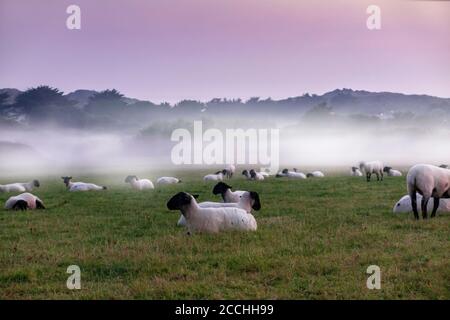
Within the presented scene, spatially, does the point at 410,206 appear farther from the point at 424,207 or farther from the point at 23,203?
the point at 23,203

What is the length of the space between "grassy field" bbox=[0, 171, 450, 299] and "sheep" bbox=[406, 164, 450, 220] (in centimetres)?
55

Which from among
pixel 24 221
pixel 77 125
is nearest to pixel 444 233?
pixel 24 221

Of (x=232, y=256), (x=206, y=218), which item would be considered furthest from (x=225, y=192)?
(x=232, y=256)

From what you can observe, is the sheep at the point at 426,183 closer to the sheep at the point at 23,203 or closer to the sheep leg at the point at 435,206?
the sheep leg at the point at 435,206

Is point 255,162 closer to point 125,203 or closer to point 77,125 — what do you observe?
point 77,125

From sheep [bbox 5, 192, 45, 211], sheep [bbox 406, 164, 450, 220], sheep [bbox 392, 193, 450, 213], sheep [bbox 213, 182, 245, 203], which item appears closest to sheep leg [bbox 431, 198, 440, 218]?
sheep [bbox 406, 164, 450, 220]

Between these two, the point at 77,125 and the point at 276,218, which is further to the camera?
the point at 77,125

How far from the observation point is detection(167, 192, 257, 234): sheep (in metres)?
10.8

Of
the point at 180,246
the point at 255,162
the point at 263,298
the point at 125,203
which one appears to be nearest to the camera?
the point at 263,298

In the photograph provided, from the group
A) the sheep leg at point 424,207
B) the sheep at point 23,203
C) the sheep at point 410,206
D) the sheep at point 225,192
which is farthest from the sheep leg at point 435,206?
the sheep at point 23,203

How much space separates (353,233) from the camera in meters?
10.4

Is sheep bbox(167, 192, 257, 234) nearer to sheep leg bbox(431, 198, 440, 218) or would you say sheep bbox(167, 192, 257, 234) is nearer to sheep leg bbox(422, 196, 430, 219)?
sheep leg bbox(422, 196, 430, 219)

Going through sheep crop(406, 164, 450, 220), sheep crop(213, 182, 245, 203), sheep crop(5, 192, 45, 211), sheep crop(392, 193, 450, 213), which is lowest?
sheep crop(5, 192, 45, 211)
